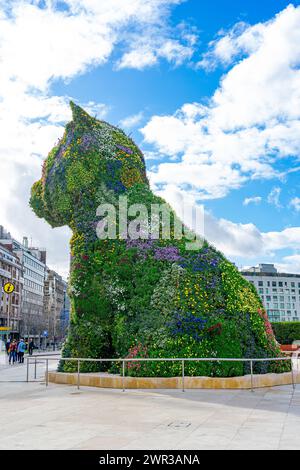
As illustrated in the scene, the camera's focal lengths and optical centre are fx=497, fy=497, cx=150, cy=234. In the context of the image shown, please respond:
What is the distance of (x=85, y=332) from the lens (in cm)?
1517

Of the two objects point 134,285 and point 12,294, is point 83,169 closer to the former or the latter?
point 134,285

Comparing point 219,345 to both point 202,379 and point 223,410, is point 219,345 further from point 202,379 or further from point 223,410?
point 223,410

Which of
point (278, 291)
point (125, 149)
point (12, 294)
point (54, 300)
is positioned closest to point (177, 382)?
point (125, 149)

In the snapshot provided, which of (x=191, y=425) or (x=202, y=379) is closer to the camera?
(x=191, y=425)

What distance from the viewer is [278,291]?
14325 centimetres

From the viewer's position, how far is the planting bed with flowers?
13664mm

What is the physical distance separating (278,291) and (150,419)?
460 ft

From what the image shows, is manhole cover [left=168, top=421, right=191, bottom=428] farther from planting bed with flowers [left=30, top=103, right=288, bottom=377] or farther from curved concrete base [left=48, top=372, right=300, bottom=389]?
planting bed with flowers [left=30, top=103, right=288, bottom=377]

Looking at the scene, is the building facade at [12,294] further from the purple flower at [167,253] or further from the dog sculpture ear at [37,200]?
the purple flower at [167,253]

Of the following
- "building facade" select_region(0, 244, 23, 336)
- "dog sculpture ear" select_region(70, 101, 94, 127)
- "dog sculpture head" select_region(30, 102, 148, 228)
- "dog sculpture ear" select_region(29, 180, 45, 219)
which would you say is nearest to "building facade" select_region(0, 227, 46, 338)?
"building facade" select_region(0, 244, 23, 336)

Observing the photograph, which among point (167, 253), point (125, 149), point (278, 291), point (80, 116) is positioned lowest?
point (167, 253)

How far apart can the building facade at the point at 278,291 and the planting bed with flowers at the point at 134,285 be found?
415 ft

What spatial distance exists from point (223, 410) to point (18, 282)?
8867 centimetres
